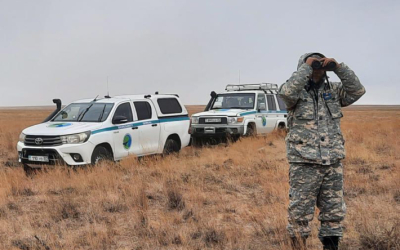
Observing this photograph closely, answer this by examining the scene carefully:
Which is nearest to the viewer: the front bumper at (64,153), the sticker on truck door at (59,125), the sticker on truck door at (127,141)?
the front bumper at (64,153)

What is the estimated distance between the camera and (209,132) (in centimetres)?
1374

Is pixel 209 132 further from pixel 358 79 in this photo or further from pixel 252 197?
pixel 358 79

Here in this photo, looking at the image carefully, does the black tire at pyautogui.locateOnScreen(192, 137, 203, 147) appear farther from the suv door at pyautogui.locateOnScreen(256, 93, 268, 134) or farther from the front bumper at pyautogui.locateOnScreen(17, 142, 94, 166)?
the front bumper at pyautogui.locateOnScreen(17, 142, 94, 166)

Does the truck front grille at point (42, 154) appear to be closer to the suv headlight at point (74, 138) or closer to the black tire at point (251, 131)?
the suv headlight at point (74, 138)

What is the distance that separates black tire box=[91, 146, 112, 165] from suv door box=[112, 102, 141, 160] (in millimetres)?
245

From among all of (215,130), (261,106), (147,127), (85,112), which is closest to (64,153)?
(85,112)

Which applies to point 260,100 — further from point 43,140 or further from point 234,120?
point 43,140

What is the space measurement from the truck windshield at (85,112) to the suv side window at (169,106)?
170 centimetres

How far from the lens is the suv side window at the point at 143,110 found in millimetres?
10430

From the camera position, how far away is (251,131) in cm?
1416

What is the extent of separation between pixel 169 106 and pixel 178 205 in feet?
18.2

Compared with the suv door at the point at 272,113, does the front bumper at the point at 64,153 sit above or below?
below

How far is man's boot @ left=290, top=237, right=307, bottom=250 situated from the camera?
400 cm

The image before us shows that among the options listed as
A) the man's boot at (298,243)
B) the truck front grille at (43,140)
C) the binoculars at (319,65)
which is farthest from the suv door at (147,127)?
the binoculars at (319,65)
